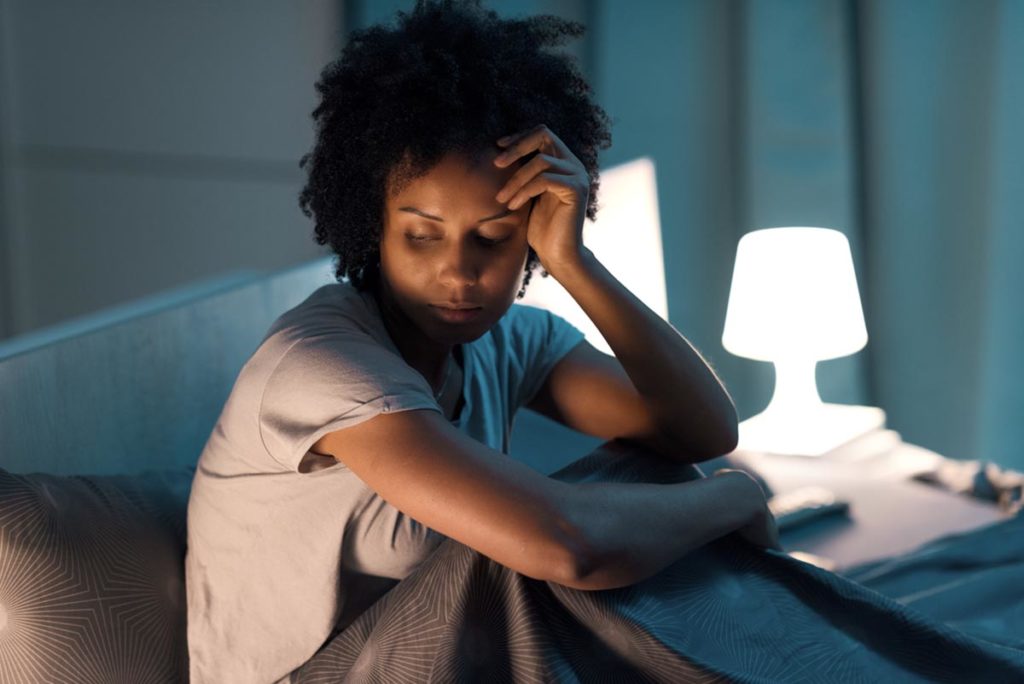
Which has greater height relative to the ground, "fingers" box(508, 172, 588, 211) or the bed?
"fingers" box(508, 172, 588, 211)

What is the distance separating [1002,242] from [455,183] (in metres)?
2.29

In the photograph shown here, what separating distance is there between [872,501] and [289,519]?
1.16 m

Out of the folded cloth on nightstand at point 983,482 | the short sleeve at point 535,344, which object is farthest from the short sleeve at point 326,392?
the folded cloth on nightstand at point 983,482

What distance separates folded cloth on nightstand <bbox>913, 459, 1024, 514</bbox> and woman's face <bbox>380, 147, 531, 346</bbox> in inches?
42.5

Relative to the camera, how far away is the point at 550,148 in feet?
3.81

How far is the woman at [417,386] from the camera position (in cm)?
97

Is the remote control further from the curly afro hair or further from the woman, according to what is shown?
the curly afro hair

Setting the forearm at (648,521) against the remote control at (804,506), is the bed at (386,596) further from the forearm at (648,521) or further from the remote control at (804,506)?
the remote control at (804,506)

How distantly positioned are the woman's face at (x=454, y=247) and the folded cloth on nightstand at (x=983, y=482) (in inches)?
42.5

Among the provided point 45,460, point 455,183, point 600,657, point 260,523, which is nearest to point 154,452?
point 45,460

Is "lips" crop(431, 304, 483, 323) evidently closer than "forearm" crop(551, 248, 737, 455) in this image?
Yes

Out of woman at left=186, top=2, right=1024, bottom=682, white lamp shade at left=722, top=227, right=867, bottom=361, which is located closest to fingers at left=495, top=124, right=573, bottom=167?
woman at left=186, top=2, right=1024, bottom=682

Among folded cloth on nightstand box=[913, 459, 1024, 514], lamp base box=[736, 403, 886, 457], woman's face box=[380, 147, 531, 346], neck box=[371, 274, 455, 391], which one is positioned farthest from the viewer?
lamp base box=[736, 403, 886, 457]

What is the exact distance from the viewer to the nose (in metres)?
1.12
